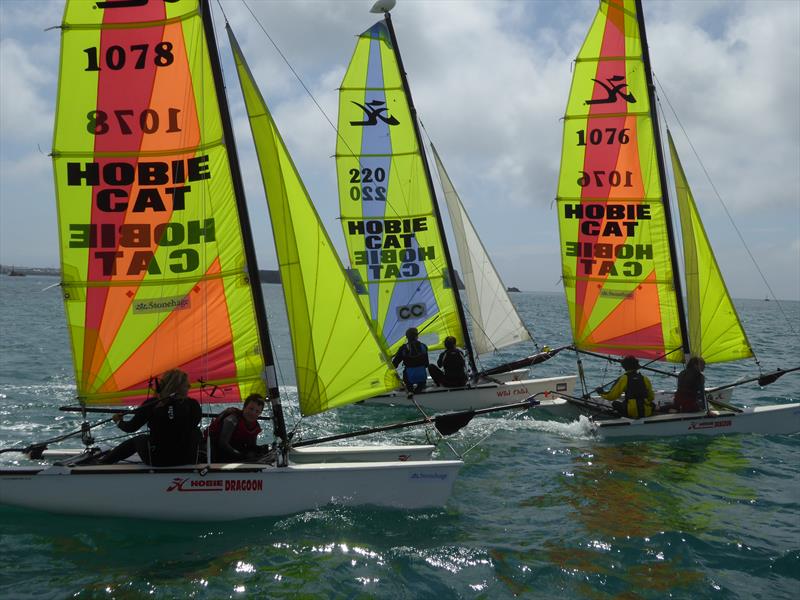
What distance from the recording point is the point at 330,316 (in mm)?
7441

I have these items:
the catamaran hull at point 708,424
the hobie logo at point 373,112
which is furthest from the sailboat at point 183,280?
the hobie logo at point 373,112

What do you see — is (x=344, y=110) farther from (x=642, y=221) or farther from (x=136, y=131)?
(x=136, y=131)

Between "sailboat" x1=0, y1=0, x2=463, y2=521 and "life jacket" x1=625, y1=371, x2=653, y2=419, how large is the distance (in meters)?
4.07

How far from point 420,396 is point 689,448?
4.46m

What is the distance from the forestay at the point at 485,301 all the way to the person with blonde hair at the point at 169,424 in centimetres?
907

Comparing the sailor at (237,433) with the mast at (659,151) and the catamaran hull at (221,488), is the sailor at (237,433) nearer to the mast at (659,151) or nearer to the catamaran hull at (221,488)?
the catamaran hull at (221,488)

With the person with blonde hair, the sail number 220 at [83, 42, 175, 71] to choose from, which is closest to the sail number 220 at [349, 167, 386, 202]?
the sail number 220 at [83, 42, 175, 71]

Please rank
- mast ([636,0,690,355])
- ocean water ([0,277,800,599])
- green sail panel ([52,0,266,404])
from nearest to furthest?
ocean water ([0,277,800,599]) < green sail panel ([52,0,266,404]) < mast ([636,0,690,355])

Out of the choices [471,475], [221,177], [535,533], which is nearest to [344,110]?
[221,177]

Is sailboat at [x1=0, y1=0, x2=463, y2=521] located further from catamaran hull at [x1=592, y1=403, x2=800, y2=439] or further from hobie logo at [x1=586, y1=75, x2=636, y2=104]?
hobie logo at [x1=586, y1=75, x2=636, y2=104]

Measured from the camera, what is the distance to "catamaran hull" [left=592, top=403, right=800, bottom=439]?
1021cm

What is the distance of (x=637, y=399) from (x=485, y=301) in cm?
528

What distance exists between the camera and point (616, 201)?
1231 cm

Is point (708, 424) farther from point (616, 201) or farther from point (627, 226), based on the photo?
point (616, 201)
